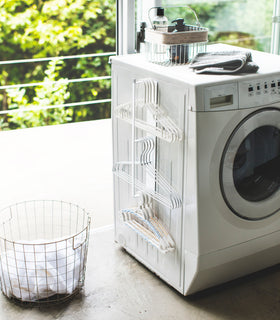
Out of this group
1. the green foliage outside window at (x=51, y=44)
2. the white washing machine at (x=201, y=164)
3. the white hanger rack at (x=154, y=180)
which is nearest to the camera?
the white washing machine at (x=201, y=164)

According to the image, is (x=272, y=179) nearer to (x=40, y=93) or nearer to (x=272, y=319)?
(x=272, y=319)

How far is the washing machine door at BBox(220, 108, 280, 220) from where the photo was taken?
6.31 feet

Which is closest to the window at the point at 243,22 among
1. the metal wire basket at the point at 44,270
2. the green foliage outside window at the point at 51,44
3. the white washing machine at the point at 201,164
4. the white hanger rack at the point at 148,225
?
the white washing machine at the point at 201,164

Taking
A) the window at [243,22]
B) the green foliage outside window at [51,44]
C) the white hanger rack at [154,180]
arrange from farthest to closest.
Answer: the green foliage outside window at [51,44] → the window at [243,22] → the white hanger rack at [154,180]

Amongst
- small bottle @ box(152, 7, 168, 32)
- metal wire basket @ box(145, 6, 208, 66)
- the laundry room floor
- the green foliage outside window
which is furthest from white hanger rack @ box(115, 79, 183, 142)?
the green foliage outside window

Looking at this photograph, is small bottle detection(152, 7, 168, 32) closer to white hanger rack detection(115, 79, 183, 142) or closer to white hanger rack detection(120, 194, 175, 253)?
white hanger rack detection(115, 79, 183, 142)

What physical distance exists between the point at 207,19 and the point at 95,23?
1.65 metres

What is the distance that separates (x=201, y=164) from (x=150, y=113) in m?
0.35

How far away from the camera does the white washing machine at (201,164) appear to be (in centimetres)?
186

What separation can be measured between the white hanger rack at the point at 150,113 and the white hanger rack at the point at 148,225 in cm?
35

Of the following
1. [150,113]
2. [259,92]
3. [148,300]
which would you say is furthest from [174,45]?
[148,300]

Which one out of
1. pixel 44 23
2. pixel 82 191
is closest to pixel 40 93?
pixel 44 23

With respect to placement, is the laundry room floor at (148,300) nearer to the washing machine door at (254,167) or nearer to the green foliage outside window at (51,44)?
the washing machine door at (254,167)

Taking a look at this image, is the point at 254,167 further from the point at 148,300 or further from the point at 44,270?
the point at 44,270
